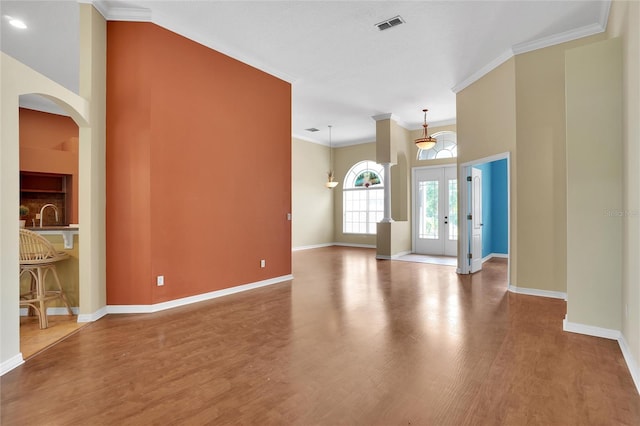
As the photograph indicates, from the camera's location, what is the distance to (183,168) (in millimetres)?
4254

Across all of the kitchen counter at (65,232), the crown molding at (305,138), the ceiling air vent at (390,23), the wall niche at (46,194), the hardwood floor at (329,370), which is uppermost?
the ceiling air vent at (390,23)

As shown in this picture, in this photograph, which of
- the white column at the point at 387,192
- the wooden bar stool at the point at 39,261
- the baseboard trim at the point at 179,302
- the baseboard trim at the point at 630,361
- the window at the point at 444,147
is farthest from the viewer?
the window at the point at 444,147

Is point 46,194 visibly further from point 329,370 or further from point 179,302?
point 329,370

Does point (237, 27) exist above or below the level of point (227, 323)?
above

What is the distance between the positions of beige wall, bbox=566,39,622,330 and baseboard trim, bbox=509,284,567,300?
1.44m

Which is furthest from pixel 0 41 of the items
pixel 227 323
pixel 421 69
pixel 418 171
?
pixel 418 171

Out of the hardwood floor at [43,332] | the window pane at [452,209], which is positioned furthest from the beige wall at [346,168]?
the hardwood floor at [43,332]

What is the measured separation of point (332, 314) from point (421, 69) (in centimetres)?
421

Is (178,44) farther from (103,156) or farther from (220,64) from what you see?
(103,156)

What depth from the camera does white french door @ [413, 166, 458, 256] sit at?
8555 mm

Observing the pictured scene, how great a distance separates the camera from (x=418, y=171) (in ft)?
29.9

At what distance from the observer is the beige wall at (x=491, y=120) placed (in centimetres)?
485

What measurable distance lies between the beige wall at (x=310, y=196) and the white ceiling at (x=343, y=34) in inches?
156

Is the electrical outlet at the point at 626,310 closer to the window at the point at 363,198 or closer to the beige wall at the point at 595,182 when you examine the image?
the beige wall at the point at 595,182
